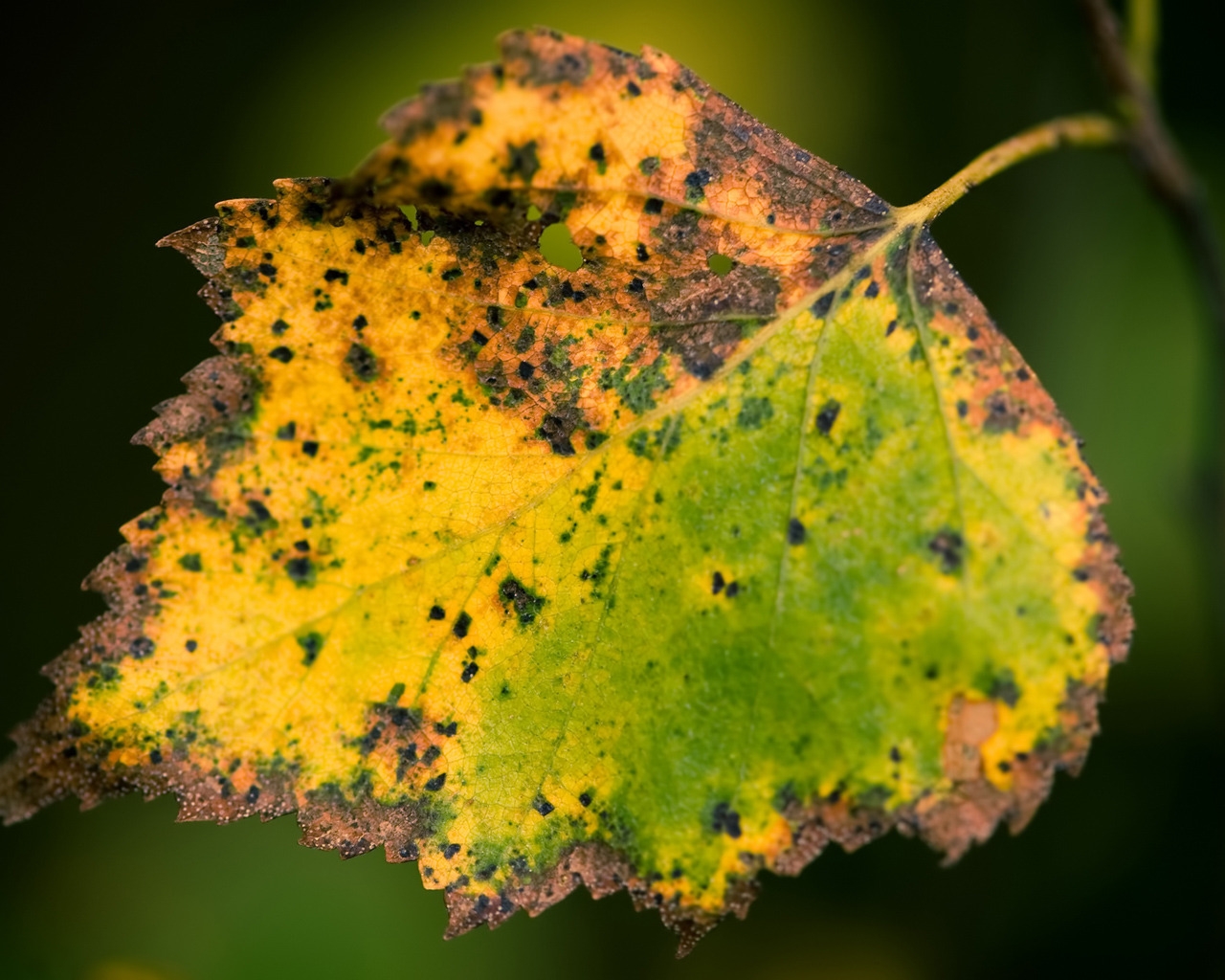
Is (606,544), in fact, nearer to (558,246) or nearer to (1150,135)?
(1150,135)

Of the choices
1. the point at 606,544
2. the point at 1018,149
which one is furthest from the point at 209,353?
the point at 1018,149

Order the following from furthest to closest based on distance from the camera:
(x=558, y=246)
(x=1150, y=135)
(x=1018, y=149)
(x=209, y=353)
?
(x=209, y=353) → (x=558, y=246) → (x=1150, y=135) → (x=1018, y=149)

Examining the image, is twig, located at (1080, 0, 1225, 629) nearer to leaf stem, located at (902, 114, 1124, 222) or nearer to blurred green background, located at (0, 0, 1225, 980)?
leaf stem, located at (902, 114, 1124, 222)

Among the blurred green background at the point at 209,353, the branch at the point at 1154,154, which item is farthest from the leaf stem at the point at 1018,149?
the blurred green background at the point at 209,353

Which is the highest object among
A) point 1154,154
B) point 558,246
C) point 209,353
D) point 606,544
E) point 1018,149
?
point 1154,154

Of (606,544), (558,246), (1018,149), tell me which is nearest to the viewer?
(606,544)

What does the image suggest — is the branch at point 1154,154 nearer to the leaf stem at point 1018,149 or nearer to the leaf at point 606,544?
the leaf stem at point 1018,149
